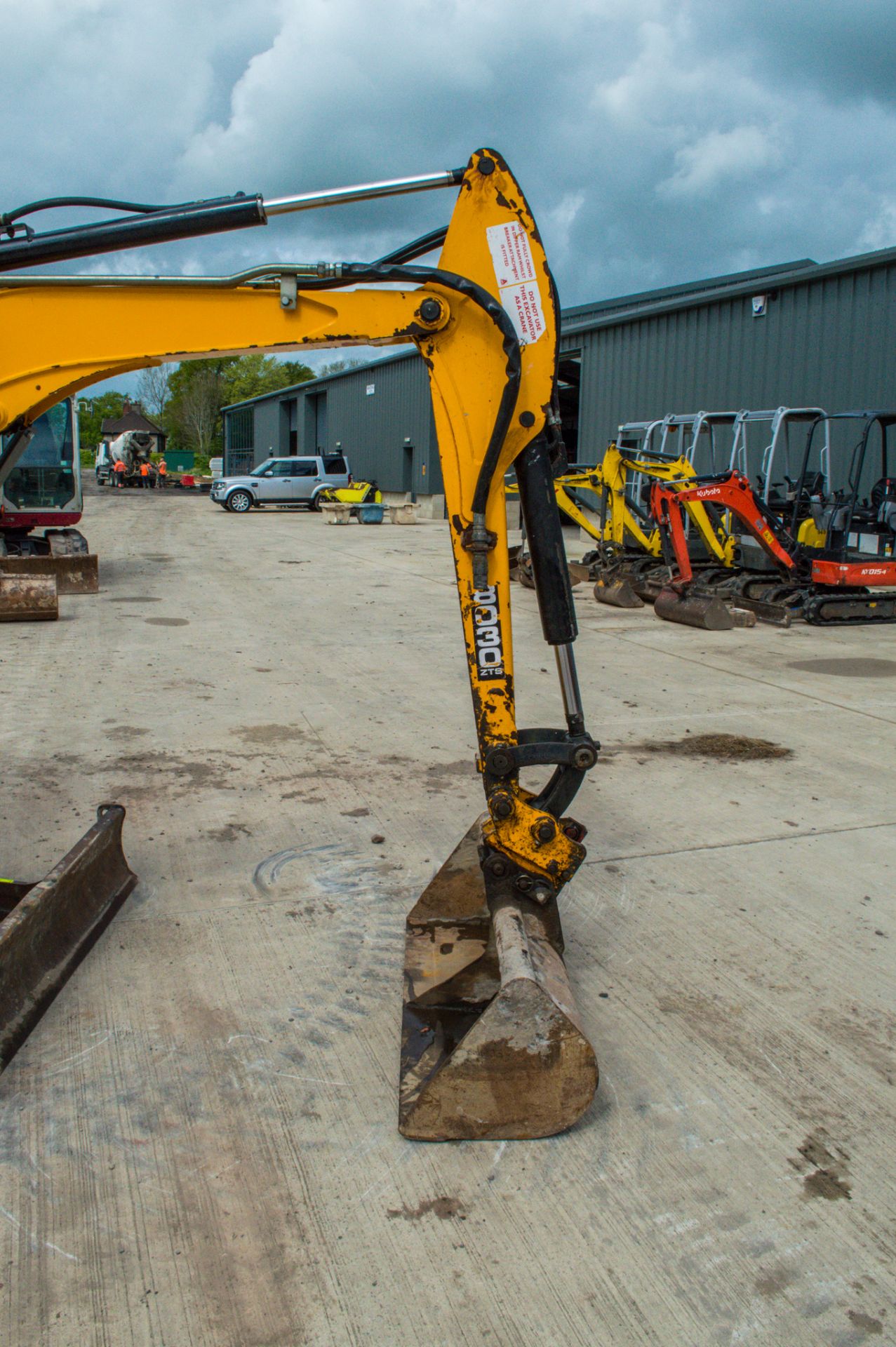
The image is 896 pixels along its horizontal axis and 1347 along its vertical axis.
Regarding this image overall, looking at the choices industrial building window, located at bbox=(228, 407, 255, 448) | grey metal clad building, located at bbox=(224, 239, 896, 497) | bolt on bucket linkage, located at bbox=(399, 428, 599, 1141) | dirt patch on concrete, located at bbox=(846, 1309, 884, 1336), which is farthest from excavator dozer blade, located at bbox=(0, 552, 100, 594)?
industrial building window, located at bbox=(228, 407, 255, 448)

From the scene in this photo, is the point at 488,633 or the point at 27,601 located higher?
the point at 488,633

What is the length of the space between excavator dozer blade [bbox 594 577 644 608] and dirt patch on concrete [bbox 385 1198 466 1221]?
10832 millimetres

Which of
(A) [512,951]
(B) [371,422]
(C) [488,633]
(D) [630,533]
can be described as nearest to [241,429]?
(B) [371,422]

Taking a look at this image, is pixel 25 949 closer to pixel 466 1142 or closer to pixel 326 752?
pixel 466 1142

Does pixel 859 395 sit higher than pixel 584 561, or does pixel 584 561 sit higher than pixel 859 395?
pixel 859 395

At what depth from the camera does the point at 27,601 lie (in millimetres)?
10734

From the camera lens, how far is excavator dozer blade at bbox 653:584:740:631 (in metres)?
11.3

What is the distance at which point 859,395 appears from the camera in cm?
1645

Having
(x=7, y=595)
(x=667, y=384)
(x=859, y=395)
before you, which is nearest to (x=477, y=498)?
(x=7, y=595)

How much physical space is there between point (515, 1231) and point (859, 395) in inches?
644

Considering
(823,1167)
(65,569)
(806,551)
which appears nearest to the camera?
(823,1167)

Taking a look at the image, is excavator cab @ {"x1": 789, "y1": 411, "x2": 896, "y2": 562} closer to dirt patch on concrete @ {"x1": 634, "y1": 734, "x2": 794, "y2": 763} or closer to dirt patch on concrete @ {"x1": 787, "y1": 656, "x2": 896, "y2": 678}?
dirt patch on concrete @ {"x1": 787, "y1": 656, "x2": 896, "y2": 678}

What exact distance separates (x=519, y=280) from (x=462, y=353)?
0.91 ft

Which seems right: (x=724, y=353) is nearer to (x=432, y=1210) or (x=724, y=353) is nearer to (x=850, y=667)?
(x=850, y=667)
